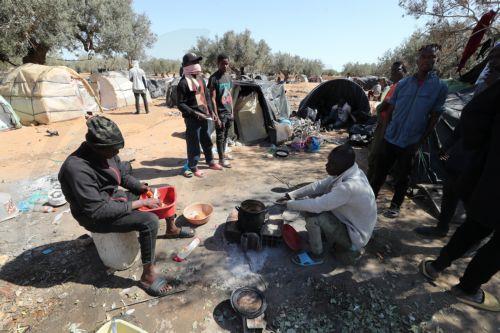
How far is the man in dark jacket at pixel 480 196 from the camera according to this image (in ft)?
6.87

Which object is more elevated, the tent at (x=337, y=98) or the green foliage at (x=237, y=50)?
the green foliage at (x=237, y=50)

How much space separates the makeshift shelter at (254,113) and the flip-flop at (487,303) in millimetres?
5194

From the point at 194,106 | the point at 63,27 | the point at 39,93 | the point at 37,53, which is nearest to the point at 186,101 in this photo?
the point at 194,106

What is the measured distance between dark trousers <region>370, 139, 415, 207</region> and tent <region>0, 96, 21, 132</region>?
10.7m

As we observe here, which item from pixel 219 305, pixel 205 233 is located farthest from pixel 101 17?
pixel 219 305

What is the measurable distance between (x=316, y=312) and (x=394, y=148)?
2.24 meters

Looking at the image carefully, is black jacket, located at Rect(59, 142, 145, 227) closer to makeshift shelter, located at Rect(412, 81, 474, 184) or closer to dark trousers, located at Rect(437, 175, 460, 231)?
dark trousers, located at Rect(437, 175, 460, 231)

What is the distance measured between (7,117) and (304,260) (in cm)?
1045

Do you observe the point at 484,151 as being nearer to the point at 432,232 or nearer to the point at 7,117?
the point at 432,232

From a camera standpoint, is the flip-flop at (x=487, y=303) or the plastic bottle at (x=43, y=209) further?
the plastic bottle at (x=43, y=209)

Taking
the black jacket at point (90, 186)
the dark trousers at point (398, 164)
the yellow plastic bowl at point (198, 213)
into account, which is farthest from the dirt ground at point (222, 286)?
the black jacket at point (90, 186)

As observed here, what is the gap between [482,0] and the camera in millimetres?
10227

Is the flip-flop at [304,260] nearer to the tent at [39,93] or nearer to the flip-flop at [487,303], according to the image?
the flip-flop at [487,303]

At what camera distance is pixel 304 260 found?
2.97 m
